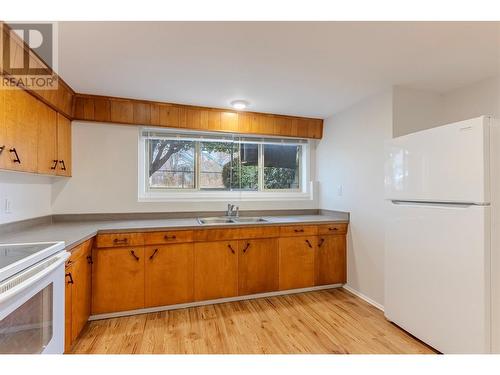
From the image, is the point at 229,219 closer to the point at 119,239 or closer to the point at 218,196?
the point at 218,196

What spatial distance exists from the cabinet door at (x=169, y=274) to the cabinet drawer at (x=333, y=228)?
4.83 feet

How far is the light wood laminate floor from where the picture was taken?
71.1 inches

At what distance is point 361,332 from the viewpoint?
2027 millimetres

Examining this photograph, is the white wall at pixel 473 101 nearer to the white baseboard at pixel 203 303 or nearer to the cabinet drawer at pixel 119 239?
the white baseboard at pixel 203 303

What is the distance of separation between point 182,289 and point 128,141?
5.61ft

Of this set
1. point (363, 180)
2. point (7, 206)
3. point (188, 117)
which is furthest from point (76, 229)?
point (363, 180)

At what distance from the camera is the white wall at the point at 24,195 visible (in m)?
1.89

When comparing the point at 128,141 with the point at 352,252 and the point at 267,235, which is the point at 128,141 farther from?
the point at 352,252

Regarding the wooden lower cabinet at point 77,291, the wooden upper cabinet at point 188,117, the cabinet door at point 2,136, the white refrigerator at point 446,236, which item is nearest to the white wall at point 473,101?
the white refrigerator at point 446,236

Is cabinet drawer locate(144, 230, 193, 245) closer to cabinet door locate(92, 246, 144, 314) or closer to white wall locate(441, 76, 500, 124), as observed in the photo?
cabinet door locate(92, 246, 144, 314)

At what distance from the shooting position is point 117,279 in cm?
219

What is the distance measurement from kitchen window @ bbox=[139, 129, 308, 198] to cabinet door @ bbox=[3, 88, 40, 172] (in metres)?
1.08

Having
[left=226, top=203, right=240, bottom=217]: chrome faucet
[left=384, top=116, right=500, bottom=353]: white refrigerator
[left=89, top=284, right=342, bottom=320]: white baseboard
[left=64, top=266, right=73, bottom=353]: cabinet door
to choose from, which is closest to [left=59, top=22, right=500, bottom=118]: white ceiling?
[left=384, top=116, right=500, bottom=353]: white refrigerator

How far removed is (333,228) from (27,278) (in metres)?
2.67
